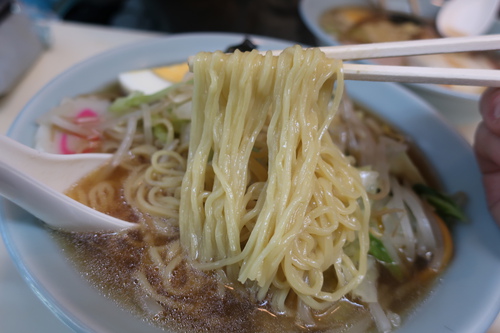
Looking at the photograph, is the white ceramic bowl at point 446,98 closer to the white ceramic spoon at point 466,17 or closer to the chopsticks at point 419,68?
the chopsticks at point 419,68

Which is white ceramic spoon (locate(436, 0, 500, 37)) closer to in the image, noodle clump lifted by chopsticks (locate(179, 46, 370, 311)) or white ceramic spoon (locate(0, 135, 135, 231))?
noodle clump lifted by chopsticks (locate(179, 46, 370, 311))

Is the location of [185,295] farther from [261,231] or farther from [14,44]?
[14,44]

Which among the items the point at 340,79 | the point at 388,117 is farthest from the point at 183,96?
the point at 388,117

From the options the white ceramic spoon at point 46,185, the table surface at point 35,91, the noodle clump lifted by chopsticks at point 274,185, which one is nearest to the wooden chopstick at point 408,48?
the noodle clump lifted by chopsticks at point 274,185

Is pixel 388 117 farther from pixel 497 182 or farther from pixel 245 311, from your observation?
pixel 245 311

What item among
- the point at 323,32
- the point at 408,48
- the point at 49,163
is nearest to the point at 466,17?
the point at 323,32

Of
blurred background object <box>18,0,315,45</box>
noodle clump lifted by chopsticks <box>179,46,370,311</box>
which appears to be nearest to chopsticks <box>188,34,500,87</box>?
noodle clump lifted by chopsticks <box>179,46,370,311</box>
